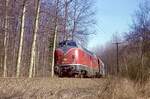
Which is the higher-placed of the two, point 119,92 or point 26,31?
point 26,31

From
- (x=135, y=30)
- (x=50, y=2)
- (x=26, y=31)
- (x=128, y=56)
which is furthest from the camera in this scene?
(x=135, y=30)

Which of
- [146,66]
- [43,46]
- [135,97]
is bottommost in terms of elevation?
[135,97]

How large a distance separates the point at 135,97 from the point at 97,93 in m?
1.45

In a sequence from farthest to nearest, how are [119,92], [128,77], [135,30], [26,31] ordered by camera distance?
[135,30] → [26,31] → [128,77] → [119,92]

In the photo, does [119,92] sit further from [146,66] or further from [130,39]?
[130,39]

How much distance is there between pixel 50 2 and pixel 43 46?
22.7 m

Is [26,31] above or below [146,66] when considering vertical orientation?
above

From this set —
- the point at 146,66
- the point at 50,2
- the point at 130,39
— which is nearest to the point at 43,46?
the point at 130,39

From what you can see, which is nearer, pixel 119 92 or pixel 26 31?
pixel 119 92

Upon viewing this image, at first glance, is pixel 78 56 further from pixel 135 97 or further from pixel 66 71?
pixel 135 97

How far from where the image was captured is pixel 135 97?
1441cm

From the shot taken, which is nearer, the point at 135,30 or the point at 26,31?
the point at 26,31

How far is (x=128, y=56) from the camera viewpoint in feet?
55.8

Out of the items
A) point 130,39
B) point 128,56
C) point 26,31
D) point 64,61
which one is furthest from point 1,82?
point 130,39
